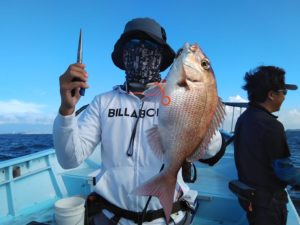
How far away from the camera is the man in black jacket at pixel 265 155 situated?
3.02 meters

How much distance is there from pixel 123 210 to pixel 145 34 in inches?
59.5

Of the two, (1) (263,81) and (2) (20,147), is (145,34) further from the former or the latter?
(2) (20,147)

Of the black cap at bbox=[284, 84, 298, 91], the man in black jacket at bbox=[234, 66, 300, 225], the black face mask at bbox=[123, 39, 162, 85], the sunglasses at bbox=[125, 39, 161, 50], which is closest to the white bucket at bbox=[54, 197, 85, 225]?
the black face mask at bbox=[123, 39, 162, 85]

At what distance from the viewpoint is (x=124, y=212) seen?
1.99 m

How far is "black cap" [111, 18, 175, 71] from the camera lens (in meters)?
2.20

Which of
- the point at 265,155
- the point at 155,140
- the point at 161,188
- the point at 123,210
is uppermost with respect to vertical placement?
the point at 155,140

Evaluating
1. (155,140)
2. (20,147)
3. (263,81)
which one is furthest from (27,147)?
(155,140)

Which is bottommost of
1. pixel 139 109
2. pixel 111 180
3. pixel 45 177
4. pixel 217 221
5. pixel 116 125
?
pixel 217 221

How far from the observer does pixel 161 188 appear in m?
1.57

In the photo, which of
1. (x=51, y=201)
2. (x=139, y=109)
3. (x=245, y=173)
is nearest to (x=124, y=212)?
(x=139, y=109)

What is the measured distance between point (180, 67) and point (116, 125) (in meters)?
0.85

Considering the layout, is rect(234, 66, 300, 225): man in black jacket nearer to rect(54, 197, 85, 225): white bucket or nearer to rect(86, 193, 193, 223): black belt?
rect(86, 193, 193, 223): black belt

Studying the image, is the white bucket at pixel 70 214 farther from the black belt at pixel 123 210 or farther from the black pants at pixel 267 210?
the black pants at pixel 267 210

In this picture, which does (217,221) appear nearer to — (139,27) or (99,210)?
(99,210)
